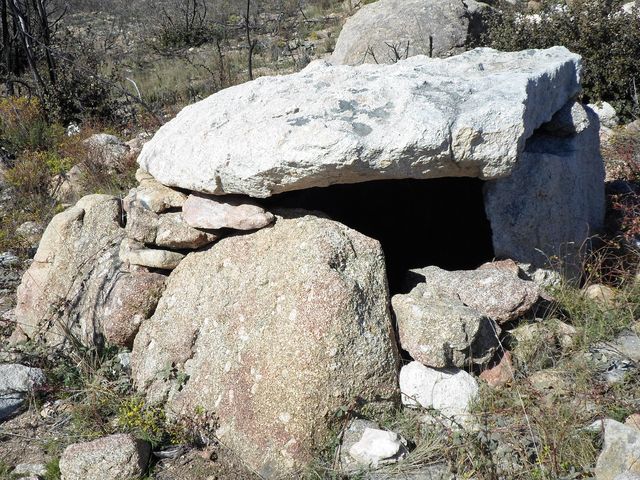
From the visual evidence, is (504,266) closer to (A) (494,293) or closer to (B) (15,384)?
(A) (494,293)

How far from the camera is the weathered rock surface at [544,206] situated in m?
4.49

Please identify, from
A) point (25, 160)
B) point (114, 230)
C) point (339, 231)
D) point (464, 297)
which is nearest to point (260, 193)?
point (339, 231)

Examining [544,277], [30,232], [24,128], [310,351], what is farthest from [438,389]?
[24,128]

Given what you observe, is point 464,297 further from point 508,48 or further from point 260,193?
point 508,48

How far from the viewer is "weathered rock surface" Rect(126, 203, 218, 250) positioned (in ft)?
14.0

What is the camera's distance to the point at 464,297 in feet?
13.4

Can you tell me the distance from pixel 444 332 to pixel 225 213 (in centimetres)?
144

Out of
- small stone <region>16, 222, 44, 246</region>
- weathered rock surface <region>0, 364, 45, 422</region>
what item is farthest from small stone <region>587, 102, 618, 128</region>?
weathered rock surface <region>0, 364, 45, 422</region>

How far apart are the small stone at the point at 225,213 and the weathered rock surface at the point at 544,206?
148 cm

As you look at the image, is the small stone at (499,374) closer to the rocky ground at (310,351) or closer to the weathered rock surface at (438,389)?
the rocky ground at (310,351)

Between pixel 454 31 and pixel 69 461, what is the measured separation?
7.55 m

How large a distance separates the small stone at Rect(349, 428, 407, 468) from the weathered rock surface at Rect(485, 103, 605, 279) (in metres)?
1.65

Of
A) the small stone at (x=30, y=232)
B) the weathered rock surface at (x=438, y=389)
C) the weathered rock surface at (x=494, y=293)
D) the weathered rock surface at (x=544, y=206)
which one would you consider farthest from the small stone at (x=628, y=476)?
the small stone at (x=30, y=232)

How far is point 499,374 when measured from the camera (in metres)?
3.79
